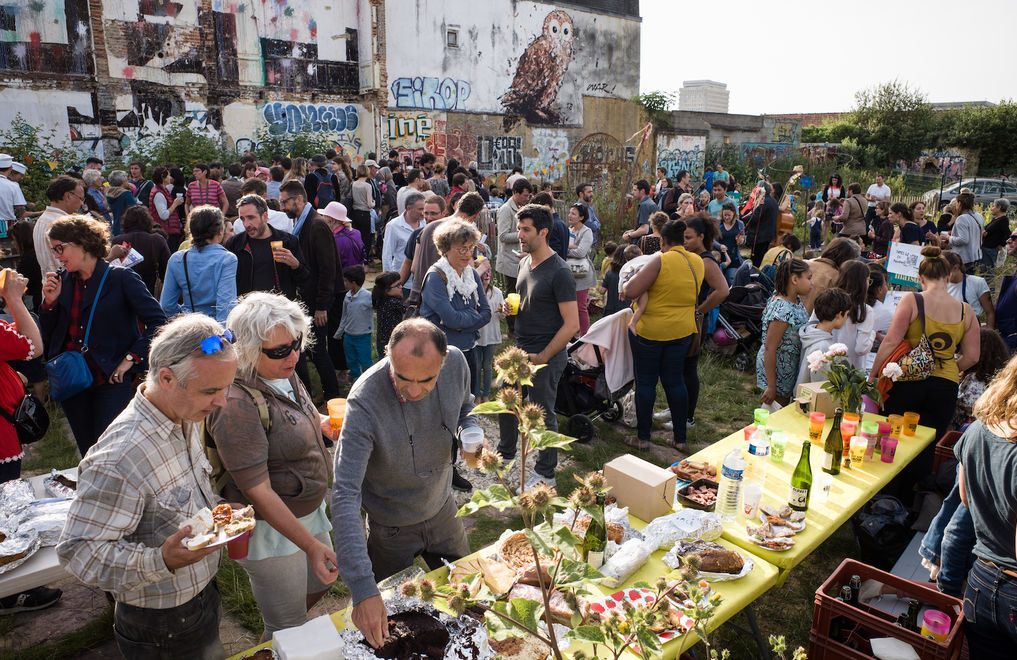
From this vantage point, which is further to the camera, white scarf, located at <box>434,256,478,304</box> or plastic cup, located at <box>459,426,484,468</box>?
white scarf, located at <box>434,256,478,304</box>

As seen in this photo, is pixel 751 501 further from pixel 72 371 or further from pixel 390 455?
pixel 72 371

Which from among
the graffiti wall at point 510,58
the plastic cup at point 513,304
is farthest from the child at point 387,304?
the graffiti wall at point 510,58

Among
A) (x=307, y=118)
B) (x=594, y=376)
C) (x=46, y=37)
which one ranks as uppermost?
(x=46, y=37)

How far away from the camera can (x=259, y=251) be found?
529 centimetres

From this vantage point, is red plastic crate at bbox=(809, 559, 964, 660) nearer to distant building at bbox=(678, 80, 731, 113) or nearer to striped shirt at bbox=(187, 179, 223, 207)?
striped shirt at bbox=(187, 179, 223, 207)

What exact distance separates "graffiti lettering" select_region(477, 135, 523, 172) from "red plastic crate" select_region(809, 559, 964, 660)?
17.9 metres

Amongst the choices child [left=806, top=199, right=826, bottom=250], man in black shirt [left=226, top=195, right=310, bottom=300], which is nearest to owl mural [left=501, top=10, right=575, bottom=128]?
child [left=806, top=199, right=826, bottom=250]

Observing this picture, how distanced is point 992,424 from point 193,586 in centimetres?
292

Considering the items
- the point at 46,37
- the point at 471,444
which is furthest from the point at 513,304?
the point at 46,37

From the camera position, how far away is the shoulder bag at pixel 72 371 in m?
3.54

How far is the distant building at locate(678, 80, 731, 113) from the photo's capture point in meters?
37.2

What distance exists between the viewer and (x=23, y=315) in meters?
3.58

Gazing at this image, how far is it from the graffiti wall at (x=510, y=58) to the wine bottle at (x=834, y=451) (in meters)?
16.0

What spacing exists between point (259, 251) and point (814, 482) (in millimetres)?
4433
